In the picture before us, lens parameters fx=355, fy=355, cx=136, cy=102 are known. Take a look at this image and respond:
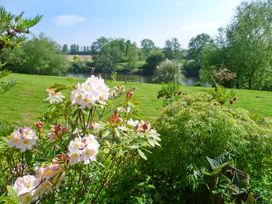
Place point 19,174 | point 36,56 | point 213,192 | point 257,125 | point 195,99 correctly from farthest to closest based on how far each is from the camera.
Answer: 1. point 36,56
2. point 195,99
3. point 257,125
4. point 213,192
5. point 19,174

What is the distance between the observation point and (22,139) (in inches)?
80.4

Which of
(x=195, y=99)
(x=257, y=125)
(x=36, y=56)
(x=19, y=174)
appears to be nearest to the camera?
(x=19, y=174)

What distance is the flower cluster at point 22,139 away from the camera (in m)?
2.03

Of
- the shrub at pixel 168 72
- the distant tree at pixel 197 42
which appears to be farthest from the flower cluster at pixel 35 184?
the distant tree at pixel 197 42

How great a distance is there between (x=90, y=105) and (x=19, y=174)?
33.9 inches

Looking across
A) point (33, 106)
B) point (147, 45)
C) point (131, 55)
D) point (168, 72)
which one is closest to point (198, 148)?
point (33, 106)

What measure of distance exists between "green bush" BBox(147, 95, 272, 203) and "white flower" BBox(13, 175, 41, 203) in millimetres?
1627

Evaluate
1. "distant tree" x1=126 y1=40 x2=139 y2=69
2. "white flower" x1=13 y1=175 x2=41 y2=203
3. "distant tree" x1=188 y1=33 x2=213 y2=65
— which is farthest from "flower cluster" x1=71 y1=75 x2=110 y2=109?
"distant tree" x1=188 y1=33 x2=213 y2=65

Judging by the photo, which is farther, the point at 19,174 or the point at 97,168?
the point at 97,168

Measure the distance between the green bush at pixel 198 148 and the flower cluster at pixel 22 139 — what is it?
157cm

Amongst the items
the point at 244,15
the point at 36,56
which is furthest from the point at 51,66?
the point at 244,15

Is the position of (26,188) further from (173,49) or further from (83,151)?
(173,49)

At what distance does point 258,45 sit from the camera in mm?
32281

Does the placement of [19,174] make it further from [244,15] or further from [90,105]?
[244,15]
